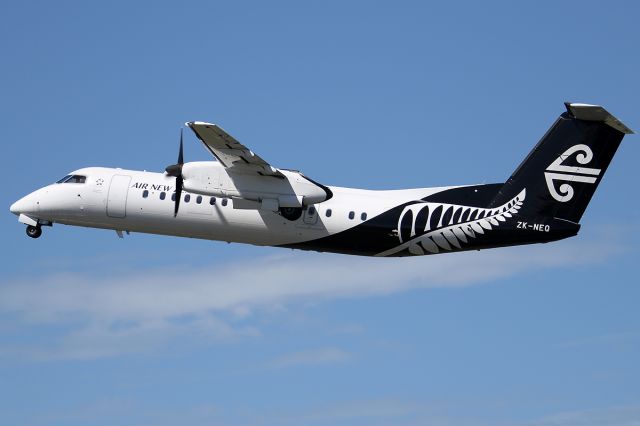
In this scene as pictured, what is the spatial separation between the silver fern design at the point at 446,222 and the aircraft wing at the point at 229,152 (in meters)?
4.25

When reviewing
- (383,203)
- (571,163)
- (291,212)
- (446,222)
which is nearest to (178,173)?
(291,212)

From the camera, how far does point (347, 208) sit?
36.6m

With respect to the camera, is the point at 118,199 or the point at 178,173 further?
the point at 118,199

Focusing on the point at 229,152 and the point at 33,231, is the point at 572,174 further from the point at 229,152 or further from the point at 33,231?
the point at 33,231

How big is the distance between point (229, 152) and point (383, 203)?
5079mm

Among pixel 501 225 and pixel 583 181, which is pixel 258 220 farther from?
pixel 583 181

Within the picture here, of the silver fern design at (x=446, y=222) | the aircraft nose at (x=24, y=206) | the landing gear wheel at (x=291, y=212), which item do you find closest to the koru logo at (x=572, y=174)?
the silver fern design at (x=446, y=222)

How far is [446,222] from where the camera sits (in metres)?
35.9

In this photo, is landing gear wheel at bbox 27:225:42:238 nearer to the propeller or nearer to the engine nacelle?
the propeller

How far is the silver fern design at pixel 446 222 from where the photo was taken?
117ft

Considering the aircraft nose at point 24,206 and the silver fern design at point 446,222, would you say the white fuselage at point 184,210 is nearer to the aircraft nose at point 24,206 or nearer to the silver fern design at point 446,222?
the aircraft nose at point 24,206

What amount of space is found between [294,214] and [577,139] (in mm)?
8991

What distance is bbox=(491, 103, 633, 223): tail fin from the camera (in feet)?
116

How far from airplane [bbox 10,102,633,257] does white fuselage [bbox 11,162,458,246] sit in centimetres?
3
